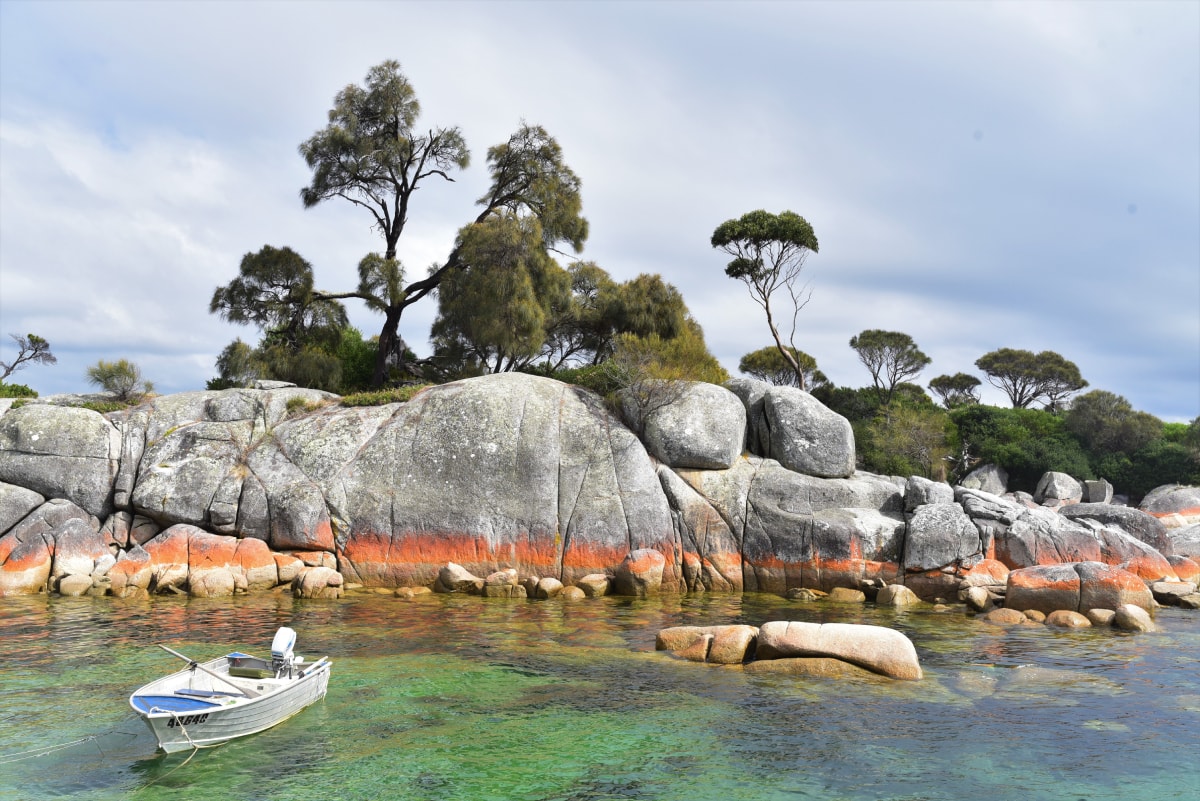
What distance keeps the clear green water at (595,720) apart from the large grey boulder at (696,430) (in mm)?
Answer: 9977

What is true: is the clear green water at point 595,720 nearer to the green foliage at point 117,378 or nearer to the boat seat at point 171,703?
the boat seat at point 171,703

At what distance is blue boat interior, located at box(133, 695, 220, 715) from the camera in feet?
44.4

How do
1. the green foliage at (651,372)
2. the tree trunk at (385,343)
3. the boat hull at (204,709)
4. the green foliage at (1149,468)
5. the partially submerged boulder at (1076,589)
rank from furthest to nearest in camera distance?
the green foliage at (1149,468)
the tree trunk at (385,343)
the green foliage at (651,372)
the partially submerged boulder at (1076,589)
the boat hull at (204,709)

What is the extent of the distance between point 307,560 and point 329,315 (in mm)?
17550

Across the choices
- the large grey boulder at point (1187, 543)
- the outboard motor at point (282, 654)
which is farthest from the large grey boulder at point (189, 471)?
the large grey boulder at point (1187, 543)

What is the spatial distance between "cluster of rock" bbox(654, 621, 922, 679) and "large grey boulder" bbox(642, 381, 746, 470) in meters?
12.5

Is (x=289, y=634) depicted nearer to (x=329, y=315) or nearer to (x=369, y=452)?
(x=369, y=452)

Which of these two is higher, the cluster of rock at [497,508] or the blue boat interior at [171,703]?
the cluster of rock at [497,508]

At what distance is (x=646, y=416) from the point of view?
3428 cm

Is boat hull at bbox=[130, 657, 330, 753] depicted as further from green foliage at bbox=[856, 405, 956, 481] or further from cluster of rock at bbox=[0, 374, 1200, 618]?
green foliage at bbox=[856, 405, 956, 481]

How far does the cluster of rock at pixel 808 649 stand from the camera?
19.1 metres

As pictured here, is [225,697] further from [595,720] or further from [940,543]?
[940,543]

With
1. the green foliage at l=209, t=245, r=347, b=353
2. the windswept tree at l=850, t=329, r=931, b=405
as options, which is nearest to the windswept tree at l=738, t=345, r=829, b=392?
the windswept tree at l=850, t=329, r=931, b=405

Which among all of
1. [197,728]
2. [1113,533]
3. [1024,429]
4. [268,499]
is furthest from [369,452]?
[1024,429]
